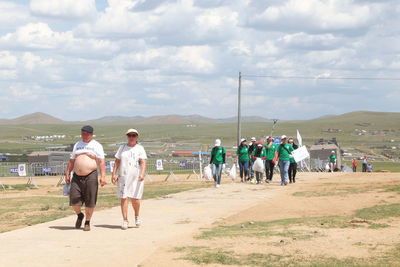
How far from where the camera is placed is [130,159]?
12695mm

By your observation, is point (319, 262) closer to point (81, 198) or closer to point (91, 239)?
point (91, 239)

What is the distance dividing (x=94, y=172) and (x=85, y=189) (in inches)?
12.5

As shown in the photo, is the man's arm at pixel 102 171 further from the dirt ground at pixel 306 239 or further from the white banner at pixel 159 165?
the white banner at pixel 159 165

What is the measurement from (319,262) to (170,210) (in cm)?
747

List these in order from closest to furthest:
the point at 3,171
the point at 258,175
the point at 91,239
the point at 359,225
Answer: the point at 91,239, the point at 359,225, the point at 258,175, the point at 3,171

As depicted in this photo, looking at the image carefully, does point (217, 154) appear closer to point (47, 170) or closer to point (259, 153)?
point (259, 153)

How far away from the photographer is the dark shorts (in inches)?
A: 493

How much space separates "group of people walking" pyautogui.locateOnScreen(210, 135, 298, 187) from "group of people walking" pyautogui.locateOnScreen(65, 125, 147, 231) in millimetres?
11663

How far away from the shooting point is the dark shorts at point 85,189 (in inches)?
493

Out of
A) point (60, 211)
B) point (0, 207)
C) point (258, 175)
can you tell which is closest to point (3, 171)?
point (258, 175)

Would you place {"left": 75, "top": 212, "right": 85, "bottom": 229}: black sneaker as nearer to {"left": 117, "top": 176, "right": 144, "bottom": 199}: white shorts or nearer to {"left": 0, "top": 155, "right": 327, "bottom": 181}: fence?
{"left": 117, "top": 176, "right": 144, "bottom": 199}: white shorts

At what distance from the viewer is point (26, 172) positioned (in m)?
37.3

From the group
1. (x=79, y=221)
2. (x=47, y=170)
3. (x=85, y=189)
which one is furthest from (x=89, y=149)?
(x=47, y=170)

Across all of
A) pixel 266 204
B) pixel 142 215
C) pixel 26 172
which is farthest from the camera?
pixel 26 172
